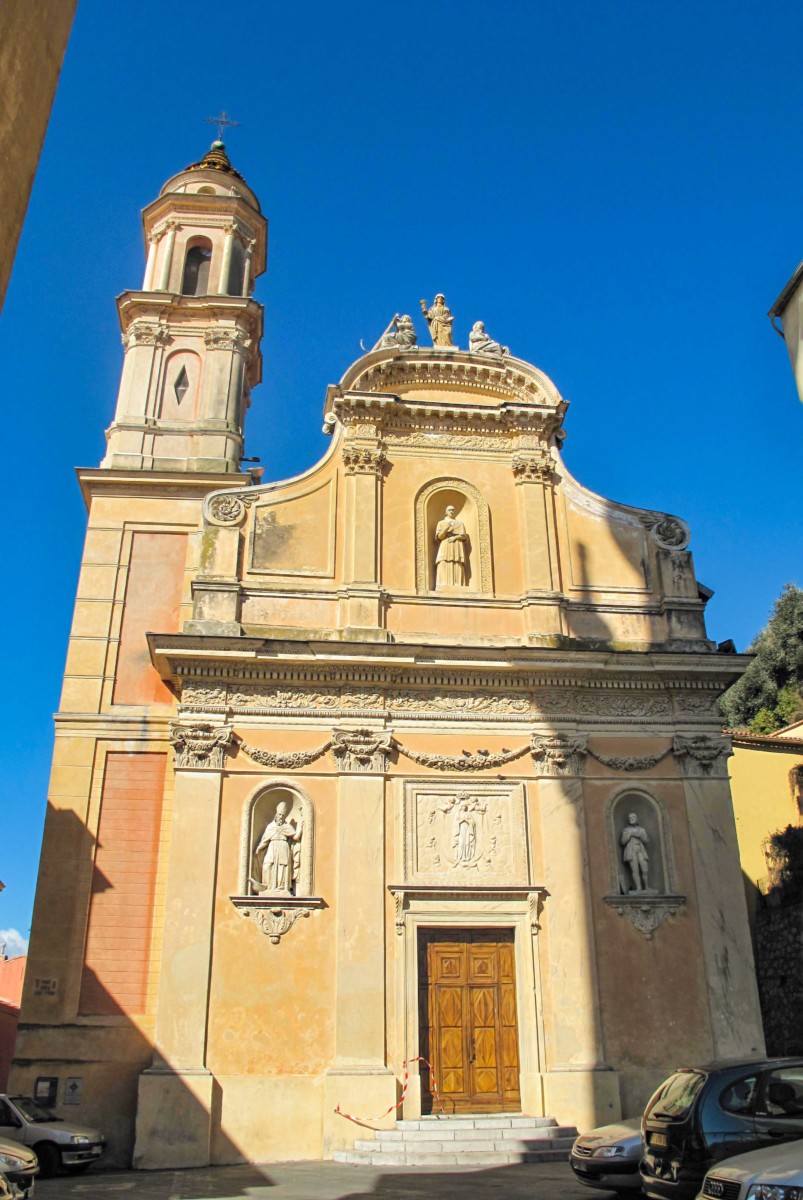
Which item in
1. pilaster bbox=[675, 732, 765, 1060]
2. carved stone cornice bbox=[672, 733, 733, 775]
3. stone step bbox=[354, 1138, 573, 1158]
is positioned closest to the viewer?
stone step bbox=[354, 1138, 573, 1158]

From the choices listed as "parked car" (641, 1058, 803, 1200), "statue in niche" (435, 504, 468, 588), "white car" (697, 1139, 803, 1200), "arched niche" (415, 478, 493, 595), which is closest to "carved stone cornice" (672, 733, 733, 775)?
"arched niche" (415, 478, 493, 595)

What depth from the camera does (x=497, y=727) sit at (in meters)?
15.8

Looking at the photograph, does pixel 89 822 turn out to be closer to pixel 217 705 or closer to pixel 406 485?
pixel 217 705

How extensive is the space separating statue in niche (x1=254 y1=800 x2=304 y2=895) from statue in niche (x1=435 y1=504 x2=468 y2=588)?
4.76m

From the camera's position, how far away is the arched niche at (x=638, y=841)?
602 inches

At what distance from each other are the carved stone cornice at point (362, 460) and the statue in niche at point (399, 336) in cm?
208

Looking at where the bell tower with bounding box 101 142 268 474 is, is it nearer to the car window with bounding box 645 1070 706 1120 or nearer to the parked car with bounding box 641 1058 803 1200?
the car window with bounding box 645 1070 706 1120

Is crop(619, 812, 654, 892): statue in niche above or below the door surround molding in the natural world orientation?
above

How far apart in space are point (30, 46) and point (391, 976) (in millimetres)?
12545

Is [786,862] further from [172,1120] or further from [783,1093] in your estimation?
[783,1093]

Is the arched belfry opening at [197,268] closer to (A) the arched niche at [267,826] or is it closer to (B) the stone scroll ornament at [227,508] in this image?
(B) the stone scroll ornament at [227,508]

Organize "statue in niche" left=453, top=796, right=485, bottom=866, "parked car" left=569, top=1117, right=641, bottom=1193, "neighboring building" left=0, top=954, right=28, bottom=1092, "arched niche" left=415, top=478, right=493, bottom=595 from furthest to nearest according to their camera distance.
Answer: "neighboring building" left=0, top=954, right=28, bottom=1092, "arched niche" left=415, top=478, right=493, bottom=595, "statue in niche" left=453, top=796, right=485, bottom=866, "parked car" left=569, top=1117, right=641, bottom=1193

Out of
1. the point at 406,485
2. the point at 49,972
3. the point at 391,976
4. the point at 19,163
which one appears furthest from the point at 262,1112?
the point at 19,163

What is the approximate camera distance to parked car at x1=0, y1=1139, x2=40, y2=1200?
8.77 metres
